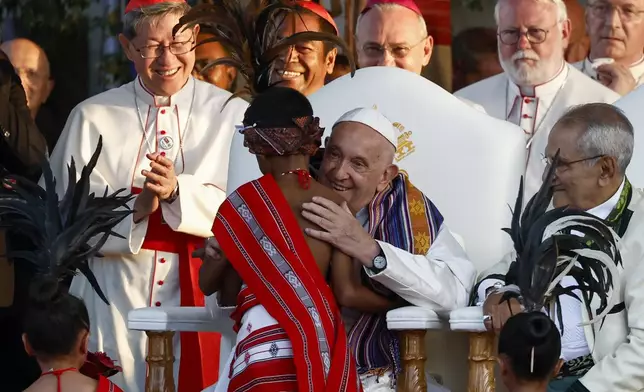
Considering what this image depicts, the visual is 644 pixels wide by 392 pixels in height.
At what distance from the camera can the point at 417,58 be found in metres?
6.90

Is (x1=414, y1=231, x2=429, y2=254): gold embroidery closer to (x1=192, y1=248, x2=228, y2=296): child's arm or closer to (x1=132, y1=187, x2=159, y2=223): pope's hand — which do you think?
(x1=192, y1=248, x2=228, y2=296): child's arm

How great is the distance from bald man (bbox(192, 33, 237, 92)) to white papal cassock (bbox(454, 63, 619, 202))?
3.81 feet

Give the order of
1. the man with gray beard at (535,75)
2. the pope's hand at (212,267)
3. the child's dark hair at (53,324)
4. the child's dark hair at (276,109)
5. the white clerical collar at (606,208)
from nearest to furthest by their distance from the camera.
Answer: the child's dark hair at (53,324), the child's dark hair at (276,109), the pope's hand at (212,267), the white clerical collar at (606,208), the man with gray beard at (535,75)

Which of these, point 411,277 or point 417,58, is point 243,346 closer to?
point 411,277

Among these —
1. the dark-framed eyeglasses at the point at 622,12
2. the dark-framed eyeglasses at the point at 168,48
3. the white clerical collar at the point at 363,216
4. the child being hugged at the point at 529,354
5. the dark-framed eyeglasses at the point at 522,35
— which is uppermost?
the dark-framed eyeglasses at the point at 622,12

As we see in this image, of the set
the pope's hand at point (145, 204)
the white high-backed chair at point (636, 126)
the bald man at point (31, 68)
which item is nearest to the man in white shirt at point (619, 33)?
the white high-backed chair at point (636, 126)

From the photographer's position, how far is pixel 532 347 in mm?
3969

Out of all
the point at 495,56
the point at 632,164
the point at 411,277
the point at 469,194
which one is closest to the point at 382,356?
the point at 411,277

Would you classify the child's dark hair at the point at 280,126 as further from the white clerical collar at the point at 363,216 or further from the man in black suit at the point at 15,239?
the man in black suit at the point at 15,239

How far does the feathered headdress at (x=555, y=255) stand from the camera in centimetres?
432

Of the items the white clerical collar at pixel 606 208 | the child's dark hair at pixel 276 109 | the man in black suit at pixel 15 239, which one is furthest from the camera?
the man in black suit at pixel 15 239

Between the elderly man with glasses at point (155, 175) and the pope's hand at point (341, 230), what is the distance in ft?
5.00

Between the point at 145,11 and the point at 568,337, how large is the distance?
2424 mm

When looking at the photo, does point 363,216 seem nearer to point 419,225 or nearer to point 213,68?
point 419,225
